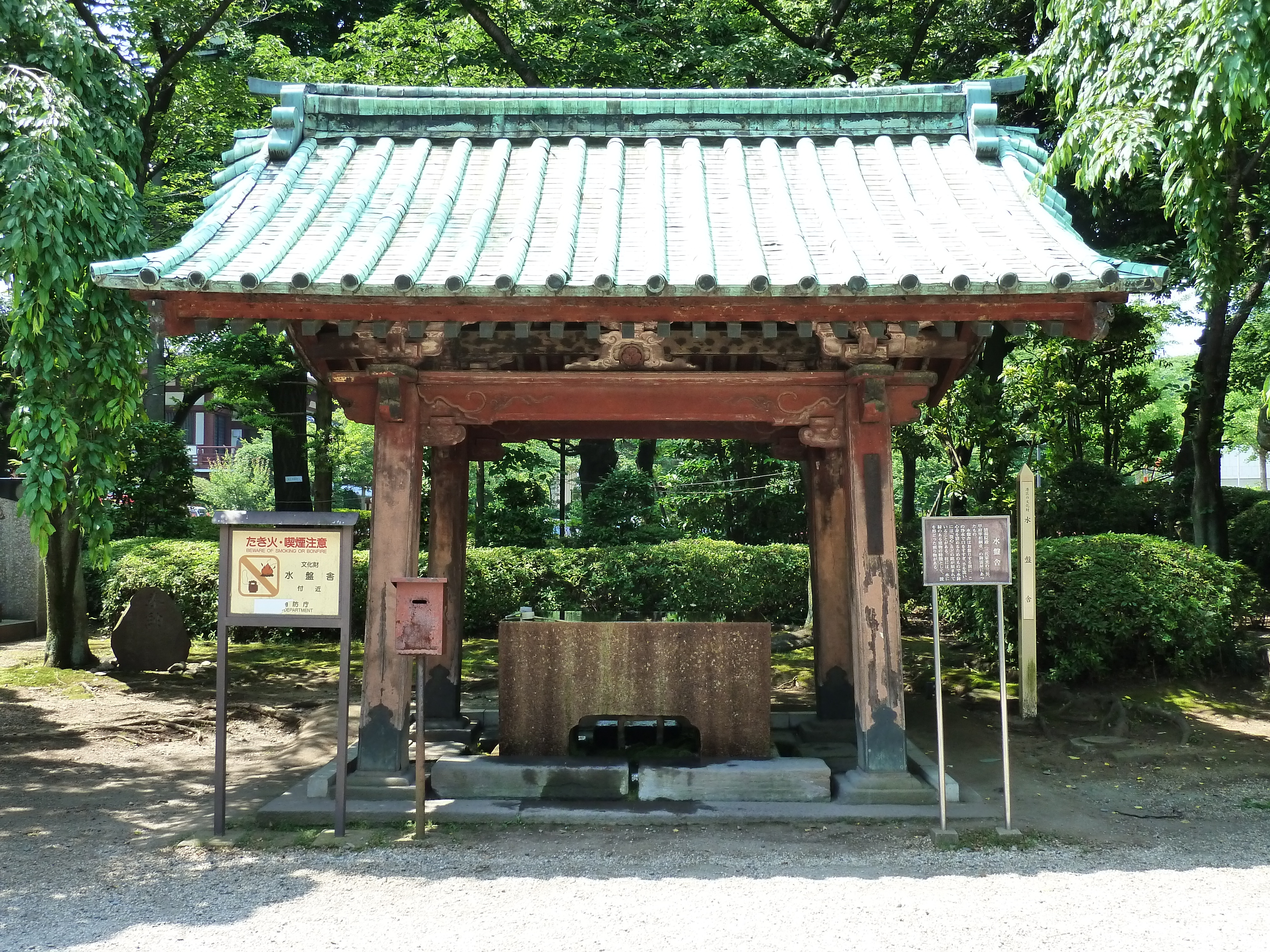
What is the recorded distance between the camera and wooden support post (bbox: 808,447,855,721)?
8.86m

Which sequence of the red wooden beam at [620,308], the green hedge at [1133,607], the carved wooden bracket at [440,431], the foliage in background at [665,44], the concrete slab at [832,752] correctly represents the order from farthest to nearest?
the foliage in background at [665,44] < the green hedge at [1133,607] < the concrete slab at [832,752] < the carved wooden bracket at [440,431] < the red wooden beam at [620,308]

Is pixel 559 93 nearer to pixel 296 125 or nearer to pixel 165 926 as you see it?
pixel 296 125

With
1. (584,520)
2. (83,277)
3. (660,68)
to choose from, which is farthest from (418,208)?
(660,68)

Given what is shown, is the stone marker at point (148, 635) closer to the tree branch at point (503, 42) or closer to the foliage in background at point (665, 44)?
the foliage in background at point (665, 44)

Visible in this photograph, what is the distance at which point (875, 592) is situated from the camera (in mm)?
6777

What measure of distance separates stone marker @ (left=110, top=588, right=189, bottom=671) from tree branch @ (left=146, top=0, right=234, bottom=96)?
662cm

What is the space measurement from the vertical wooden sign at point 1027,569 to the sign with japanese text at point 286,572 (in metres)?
6.11

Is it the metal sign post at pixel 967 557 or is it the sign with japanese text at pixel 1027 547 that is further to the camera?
the sign with japanese text at pixel 1027 547

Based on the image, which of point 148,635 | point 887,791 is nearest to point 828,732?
point 887,791

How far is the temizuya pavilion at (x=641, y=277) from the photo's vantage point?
592cm

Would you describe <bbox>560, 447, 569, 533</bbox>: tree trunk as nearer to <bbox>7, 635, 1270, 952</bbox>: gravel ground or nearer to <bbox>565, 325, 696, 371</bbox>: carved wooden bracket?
<bbox>7, 635, 1270, 952</bbox>: gravel ground

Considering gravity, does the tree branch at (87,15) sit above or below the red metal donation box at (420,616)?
above

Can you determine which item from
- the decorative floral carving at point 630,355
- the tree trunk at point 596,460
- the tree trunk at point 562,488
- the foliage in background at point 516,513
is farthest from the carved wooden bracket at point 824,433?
the tree trunk at point 596,460

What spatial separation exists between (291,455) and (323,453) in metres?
2.45
